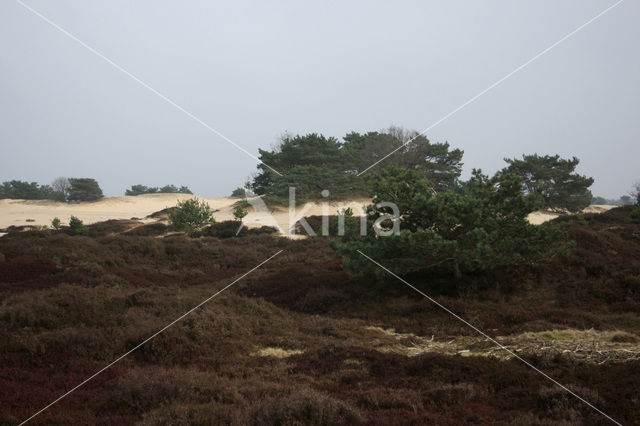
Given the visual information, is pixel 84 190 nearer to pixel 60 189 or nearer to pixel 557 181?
pixel 60 189

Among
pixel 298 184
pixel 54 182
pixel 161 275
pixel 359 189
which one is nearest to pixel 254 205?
pixel 298 184

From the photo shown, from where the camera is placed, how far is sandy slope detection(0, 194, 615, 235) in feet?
115

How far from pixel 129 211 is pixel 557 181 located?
46.6 meters

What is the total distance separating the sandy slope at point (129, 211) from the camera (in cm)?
3497

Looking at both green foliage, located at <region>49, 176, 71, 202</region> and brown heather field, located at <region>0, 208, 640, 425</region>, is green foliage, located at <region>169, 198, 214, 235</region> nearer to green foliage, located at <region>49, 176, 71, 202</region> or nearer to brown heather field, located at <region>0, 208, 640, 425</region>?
brown heather field, located at <region>0, 208, 640, 425</region>

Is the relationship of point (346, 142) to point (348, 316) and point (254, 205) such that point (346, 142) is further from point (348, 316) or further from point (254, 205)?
point (348, 316)

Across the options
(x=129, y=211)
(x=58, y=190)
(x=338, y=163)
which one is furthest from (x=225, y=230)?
(x=58, y=190)

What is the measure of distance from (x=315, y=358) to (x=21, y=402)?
4.08 m

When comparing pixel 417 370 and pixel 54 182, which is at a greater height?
pixel 54 182

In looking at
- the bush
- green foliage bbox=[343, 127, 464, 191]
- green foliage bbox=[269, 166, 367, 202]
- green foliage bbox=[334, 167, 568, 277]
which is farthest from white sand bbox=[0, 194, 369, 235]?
green foliage bbox=[334, 167, 568, 277]

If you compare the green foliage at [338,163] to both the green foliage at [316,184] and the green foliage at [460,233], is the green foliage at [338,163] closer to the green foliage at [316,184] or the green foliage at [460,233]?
the green foliage at [316,184]

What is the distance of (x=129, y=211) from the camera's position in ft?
166

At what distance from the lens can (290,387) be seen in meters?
5.38

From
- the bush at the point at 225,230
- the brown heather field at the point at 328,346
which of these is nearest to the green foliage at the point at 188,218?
the bush at the point at 225,230
